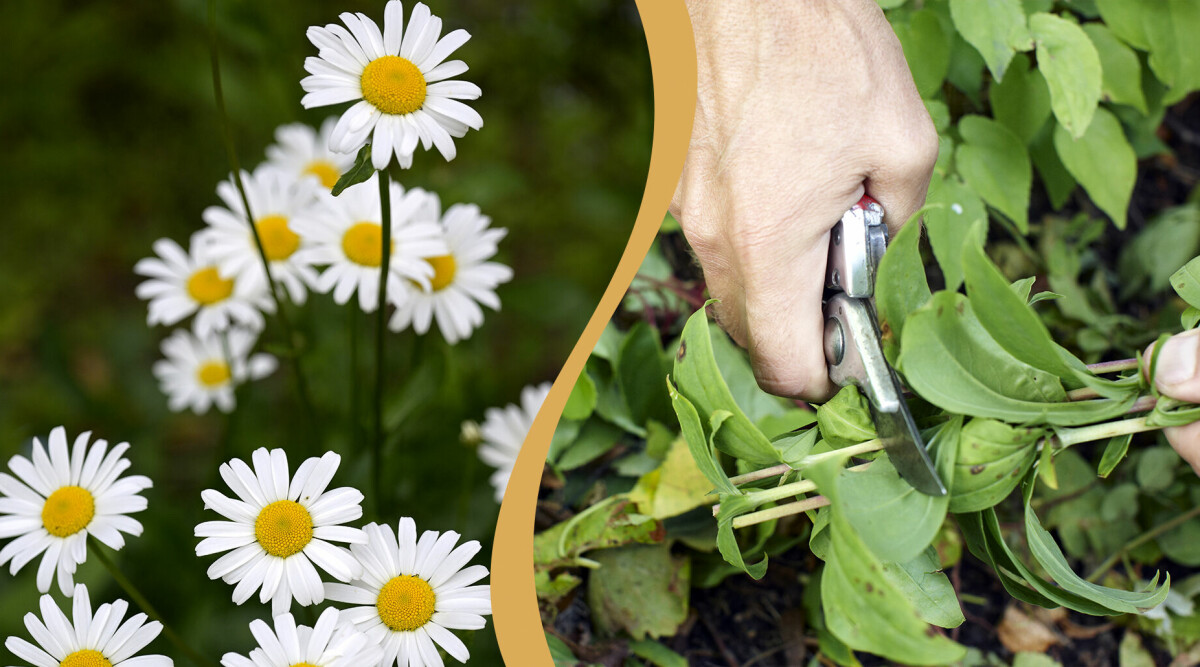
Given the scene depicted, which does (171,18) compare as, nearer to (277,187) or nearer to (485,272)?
(277,187)

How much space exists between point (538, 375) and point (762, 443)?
678mm

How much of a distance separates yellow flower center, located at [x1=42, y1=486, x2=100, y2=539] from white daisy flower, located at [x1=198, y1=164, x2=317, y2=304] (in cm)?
25

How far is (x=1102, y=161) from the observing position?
0.66 meters

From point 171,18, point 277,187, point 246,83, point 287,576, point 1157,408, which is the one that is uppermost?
point 171,18

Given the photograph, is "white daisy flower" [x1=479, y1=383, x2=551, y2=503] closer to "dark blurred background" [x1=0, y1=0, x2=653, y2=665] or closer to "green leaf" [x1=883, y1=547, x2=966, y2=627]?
"dark blurred background" [x1=0, y1=0, x2=653, y2=665]

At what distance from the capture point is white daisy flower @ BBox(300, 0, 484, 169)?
403 millimetres

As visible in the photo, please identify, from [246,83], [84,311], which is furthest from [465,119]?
[84,311]

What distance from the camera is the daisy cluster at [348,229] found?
41 centimetres

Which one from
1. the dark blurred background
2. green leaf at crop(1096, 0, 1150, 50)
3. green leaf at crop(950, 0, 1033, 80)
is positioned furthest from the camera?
the dark blurred background

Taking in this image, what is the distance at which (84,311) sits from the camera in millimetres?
1158

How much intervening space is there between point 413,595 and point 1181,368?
34 centimetres

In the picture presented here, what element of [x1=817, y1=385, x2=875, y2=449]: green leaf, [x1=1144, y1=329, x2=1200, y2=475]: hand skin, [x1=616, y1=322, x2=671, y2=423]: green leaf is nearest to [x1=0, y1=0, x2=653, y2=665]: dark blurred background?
[x1=616, y1=322, x2=671, y2=423]: green leaf

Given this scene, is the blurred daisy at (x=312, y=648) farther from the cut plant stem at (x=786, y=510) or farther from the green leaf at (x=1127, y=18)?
the green leaf at (x=1127, y=18)

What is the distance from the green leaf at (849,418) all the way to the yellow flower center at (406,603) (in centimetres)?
20
